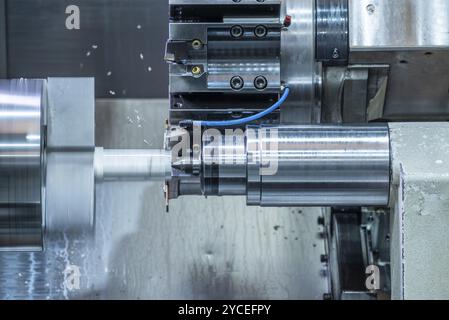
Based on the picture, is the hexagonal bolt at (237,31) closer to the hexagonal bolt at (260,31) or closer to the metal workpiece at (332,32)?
the hexagonal bolt at (260,31)

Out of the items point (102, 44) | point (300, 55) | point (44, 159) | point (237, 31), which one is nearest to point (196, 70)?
point (237, 31)

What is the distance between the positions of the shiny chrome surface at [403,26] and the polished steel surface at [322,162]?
0.17 m

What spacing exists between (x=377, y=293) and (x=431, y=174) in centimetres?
44

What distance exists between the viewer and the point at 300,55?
1.42 meters

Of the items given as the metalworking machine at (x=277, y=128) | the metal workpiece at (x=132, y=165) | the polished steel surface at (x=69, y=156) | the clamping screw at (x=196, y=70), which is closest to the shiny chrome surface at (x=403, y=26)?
the metalworking machine at (x=277, y=128)

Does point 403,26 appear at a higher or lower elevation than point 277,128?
higher

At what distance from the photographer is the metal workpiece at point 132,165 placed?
138 centimetres

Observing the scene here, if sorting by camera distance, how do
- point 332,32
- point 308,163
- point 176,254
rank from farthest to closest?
point 176,254 → point 332,32 → point 308,163

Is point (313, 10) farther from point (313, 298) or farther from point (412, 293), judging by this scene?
point (313, 298)

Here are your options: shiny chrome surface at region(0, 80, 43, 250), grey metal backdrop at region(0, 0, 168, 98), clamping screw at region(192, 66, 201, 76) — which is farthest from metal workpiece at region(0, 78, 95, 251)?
grey metal backdrop at region(0, 0, 168, 98)

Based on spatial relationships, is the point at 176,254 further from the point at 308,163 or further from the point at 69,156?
the point at 308,163

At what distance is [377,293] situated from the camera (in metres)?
1.57

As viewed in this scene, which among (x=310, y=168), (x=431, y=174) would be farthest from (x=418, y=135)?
(x=310, y=168)

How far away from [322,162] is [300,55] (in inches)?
10.0
